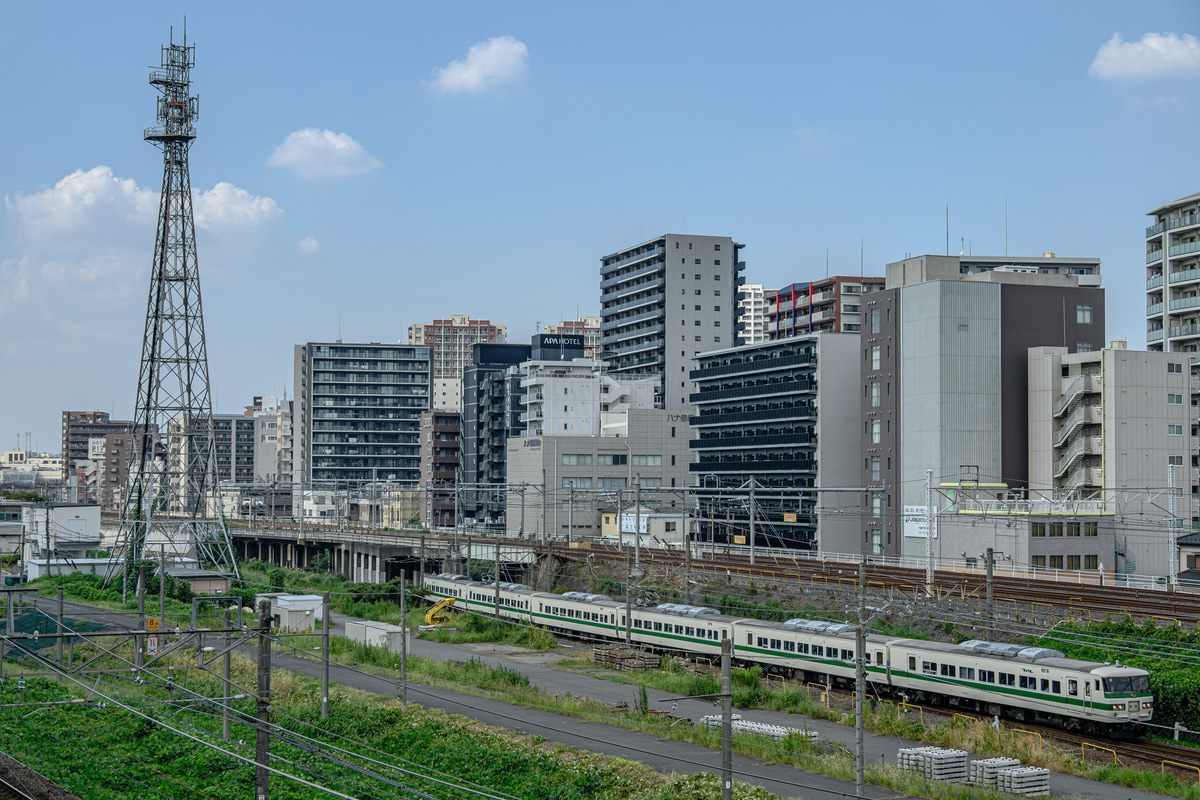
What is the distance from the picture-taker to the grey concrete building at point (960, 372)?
72.2 m

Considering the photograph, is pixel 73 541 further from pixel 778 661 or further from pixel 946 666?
pixel 946 666

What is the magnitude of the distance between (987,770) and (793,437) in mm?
65836

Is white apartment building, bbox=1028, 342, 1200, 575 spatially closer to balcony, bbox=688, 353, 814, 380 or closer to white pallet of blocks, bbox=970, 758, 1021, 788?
balcony, bbox=688, 353, 814, 380

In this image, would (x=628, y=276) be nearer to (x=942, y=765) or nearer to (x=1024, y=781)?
(x=942, y=765)

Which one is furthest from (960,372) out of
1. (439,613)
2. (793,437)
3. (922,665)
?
(922,665)

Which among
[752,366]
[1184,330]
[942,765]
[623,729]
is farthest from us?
[752,366]

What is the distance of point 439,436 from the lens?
143250 mm

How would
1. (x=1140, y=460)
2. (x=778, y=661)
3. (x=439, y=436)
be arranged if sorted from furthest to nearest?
(x=439, y=436) < (x=1140, y=460) < (x=778, y=661)

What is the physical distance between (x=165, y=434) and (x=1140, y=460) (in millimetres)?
54647

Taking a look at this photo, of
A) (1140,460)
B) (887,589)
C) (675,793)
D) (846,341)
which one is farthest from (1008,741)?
(846,341)

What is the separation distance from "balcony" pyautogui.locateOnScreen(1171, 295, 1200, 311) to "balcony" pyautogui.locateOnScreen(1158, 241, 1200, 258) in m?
3.63

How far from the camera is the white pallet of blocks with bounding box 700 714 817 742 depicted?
92.8ft

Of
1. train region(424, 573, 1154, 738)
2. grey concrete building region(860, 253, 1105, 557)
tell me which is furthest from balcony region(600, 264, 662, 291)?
train region(424, 573, 1154, 738)

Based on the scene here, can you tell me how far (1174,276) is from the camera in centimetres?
9369
